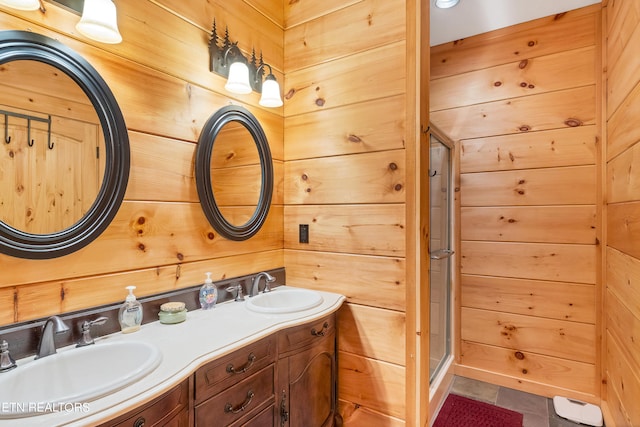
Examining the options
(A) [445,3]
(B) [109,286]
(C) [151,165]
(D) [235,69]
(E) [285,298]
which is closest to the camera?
(B) [109,286]

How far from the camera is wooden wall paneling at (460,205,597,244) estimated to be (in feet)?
7.26

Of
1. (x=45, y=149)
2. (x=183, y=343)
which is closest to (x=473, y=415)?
(x=183, y=343)

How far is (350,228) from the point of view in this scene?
175 centimetres

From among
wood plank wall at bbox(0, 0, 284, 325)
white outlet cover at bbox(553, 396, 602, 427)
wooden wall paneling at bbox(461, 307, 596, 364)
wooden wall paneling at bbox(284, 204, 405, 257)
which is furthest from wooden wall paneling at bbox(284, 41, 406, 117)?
white outlet cover at bbox(553, 396, 602, 427)

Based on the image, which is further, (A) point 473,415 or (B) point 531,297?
(B) point 531,297

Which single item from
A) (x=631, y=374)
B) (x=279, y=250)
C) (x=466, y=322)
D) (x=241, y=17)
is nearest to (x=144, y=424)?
(x=279, y=250)

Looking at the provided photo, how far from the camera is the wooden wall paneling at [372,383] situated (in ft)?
5.27

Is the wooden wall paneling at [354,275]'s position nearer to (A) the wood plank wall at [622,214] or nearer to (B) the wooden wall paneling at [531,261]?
(A) the wood plank wall at [622,214]

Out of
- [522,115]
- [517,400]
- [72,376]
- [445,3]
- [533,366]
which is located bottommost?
[517,400]

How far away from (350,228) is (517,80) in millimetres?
1770

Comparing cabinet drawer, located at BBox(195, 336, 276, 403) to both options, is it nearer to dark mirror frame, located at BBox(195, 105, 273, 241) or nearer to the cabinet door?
the cabinet door

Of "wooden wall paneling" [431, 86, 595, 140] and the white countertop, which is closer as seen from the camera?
the white countertop

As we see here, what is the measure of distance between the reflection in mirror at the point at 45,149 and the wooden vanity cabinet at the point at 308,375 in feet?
2.86

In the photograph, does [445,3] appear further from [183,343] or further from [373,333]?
[183,343]
